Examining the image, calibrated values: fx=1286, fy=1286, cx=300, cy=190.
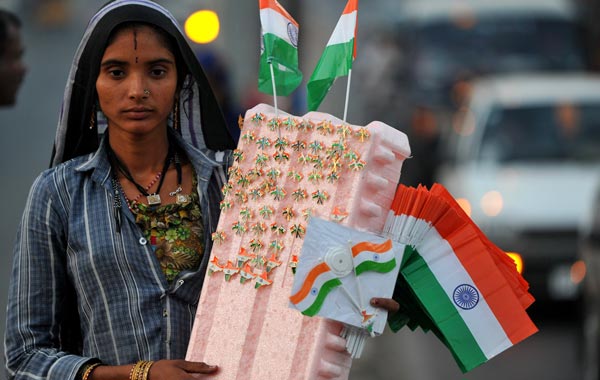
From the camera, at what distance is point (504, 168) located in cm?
1262

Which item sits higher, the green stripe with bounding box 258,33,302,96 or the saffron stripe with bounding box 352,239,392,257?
the green stripe with bounding box 258,33,302,96

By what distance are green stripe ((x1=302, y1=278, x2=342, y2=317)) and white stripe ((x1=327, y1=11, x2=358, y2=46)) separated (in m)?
0.63

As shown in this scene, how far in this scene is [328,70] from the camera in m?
3.15

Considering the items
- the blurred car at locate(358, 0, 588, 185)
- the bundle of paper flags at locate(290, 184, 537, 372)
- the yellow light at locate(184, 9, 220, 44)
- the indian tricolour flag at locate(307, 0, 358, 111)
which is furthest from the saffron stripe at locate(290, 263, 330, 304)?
the blurred car at locate(358, 0, 588, 185)

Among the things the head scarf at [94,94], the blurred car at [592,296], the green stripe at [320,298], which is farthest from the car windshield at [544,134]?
the green stripe at [320,298]

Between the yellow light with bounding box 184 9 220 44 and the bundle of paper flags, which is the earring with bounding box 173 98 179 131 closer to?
the bundle of paper flags

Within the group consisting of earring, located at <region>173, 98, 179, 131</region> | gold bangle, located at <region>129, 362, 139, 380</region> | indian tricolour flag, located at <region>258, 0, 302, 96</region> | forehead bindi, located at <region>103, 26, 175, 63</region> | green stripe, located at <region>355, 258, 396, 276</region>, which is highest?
indian tricolour flag, located at <region>258, 0, 302, 96</region>

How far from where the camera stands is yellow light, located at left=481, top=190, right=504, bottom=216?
11992 millimetres

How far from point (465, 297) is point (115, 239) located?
0.85 meters

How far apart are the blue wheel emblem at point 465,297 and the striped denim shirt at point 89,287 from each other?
62 centimetres

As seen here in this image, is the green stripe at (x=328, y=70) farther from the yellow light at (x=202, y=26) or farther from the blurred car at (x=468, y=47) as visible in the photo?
the blurred car at (x=468, y=47)

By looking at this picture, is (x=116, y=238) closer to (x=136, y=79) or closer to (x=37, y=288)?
(x=37, y=288)

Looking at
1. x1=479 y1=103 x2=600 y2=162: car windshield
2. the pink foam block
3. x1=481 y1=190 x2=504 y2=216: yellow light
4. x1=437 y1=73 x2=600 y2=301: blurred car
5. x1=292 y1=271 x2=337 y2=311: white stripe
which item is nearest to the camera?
x1=292 y1=271 x2=337 y2=311: white stripe

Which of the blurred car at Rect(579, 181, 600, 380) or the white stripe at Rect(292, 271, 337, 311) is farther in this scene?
the blurred car at Rect(579, 181, 600, 380)
